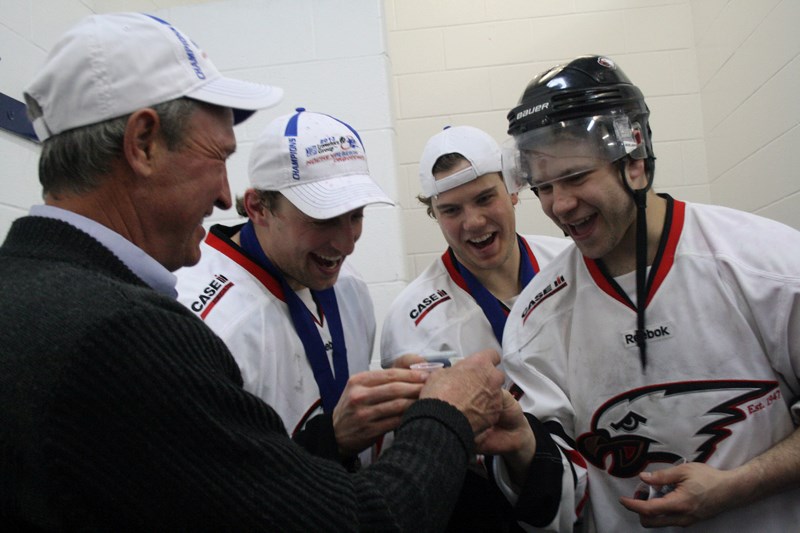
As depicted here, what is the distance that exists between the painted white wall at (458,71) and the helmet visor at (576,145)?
1493 mm

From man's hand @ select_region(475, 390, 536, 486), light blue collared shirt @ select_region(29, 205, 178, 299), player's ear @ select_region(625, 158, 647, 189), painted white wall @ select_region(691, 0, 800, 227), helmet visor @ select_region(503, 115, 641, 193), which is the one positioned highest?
painted white wall @ select_region(691, 0, 800, 227)

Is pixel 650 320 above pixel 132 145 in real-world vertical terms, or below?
below

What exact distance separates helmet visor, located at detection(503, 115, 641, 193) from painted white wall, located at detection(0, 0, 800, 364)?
58.8 inches

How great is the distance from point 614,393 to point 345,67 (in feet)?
8.13

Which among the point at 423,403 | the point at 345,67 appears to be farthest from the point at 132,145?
the point at 345,67

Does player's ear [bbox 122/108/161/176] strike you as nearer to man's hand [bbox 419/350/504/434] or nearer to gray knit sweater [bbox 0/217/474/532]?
gray knit sweater [bbox 0/217/474/532]

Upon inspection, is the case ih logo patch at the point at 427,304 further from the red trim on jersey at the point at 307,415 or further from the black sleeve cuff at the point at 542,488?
the black sleeve cuff at the point at 542,488

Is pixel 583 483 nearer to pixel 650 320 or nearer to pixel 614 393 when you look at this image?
pixel 614 393

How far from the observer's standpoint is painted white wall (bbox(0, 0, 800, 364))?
298cm

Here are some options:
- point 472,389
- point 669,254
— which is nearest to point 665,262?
point 669,254

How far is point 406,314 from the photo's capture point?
2559mm

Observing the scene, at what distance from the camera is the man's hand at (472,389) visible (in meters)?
1.38

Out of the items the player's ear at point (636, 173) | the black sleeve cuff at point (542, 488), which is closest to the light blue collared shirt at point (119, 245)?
the black sleeve cuff at point (542, 488)

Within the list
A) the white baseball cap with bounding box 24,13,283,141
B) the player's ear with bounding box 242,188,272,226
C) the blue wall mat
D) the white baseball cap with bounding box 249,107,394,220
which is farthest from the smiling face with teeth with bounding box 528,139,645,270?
the blue wall mat
